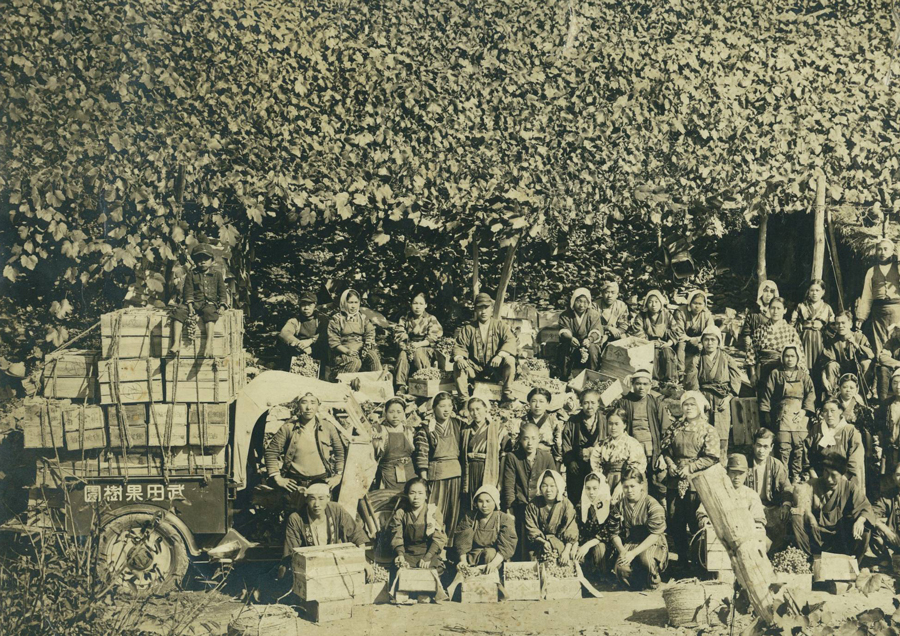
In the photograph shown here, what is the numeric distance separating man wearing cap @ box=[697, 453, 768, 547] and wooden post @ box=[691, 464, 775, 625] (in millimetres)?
32

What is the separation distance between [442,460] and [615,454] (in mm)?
1315

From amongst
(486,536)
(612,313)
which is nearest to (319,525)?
(486,536)

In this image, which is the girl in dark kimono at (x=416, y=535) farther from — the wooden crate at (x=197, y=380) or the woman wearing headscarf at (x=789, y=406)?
the woman wearing headscarf at (x=789, y=406)

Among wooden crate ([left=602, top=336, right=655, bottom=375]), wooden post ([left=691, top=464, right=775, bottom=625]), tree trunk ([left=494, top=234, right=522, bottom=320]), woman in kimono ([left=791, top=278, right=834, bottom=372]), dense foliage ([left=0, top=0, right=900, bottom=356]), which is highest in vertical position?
dense foliage ([left=0, top=0, right=900, bottom=356])

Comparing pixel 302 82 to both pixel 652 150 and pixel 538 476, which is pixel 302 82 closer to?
pixel 652 150

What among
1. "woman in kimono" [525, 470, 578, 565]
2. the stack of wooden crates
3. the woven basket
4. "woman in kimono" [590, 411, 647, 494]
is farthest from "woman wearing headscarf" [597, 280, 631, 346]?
the stack of wooden crates

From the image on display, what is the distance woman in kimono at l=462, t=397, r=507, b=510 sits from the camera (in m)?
7.36

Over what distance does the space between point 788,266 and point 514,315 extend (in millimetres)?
2233

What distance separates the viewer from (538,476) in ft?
24.1

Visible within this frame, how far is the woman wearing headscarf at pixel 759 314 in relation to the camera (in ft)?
25.4

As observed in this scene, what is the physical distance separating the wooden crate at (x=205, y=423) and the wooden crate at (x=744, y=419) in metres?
3.90

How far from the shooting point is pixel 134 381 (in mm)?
7062

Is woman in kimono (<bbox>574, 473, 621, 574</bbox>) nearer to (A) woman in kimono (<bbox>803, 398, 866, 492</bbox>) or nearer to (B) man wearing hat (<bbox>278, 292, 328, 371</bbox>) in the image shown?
(A) woman in kimono (<bbox>803, 398, 866, 492</bbox>)

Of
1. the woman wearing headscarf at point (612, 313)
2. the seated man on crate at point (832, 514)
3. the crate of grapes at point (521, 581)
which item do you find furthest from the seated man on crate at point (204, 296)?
the seated man on crate at point (832, 514)
